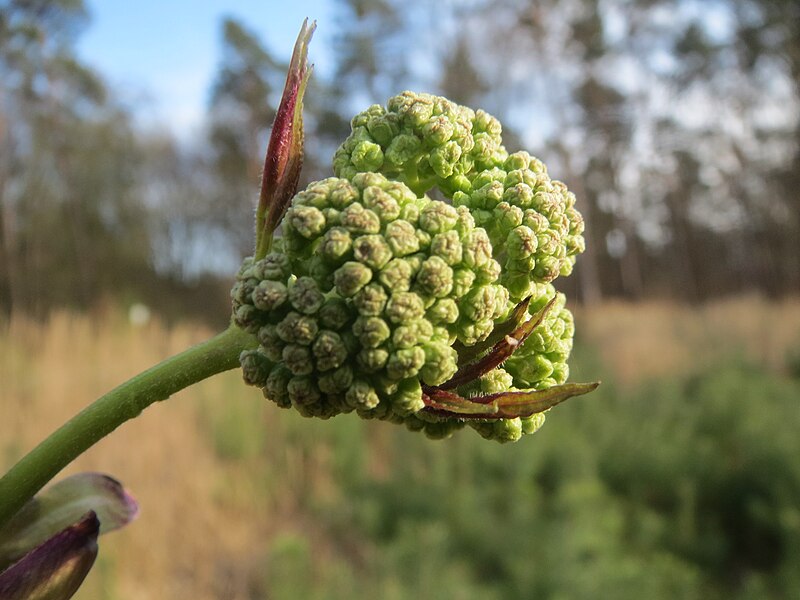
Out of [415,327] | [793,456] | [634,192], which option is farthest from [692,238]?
[415,327]

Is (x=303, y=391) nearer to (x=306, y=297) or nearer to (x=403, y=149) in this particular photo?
(x=306, y=297)

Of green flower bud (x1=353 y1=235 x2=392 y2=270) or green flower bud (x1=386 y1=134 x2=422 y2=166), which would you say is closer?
green flower bud (x1=353 y1=235 x2=392 y2=270)

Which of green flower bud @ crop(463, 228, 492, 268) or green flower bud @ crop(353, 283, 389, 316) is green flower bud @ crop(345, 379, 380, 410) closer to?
green flower bud @ crop(353, 283, 389, 316)

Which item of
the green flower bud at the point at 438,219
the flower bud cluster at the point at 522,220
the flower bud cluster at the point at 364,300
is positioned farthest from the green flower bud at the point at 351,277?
the flower bud cluster at the point at 522,220

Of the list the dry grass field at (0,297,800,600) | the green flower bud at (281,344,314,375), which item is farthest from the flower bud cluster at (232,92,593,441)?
the dry grass field at (0,297,800,600)

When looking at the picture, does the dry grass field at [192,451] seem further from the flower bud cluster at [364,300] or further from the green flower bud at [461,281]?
the green flower bud at [461,281]

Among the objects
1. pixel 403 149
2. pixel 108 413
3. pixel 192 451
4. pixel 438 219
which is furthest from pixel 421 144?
pixel 192 451

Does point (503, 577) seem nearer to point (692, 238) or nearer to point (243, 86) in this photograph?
point (243, 86)
